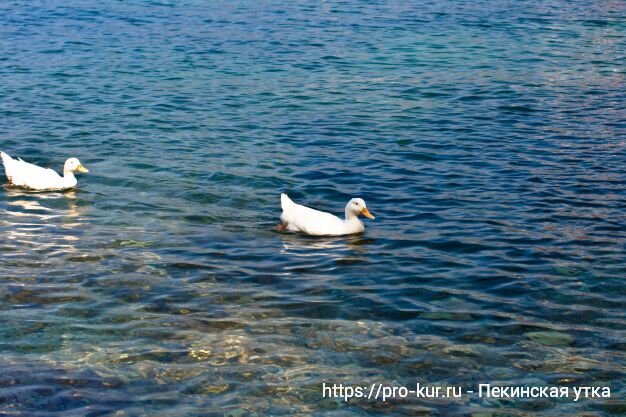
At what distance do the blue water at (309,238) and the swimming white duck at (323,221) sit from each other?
0.21 m

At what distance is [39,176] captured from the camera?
16094mm

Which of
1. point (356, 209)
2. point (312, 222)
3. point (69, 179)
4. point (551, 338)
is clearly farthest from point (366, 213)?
point (69, 179)

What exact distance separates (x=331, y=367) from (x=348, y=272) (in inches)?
116

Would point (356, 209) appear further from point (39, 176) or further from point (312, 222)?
point (39, 176)

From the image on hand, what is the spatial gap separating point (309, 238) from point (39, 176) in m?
4.99

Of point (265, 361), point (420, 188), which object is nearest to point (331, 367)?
point (265, 361)

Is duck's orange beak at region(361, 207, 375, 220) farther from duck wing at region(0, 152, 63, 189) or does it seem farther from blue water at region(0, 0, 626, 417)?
duck wing at region(0, 152, 63, 189)

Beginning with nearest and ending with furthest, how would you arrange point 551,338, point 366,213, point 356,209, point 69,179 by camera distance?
1. point 551,338
2. point 356,209
3. point 366,213
4. point 69,179

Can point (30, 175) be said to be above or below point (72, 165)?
below

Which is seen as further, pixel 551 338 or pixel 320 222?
pixel 320 222

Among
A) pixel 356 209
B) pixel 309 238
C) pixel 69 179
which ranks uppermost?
pixel 69 179

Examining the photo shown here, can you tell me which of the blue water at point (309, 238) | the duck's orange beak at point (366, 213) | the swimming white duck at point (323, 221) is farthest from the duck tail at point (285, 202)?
the duck's orange beak at point (366, 213)

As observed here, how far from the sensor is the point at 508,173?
55.0 feet

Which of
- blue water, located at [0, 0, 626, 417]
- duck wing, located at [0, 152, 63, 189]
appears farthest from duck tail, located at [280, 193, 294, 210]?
duck wing, located at [0, 152, 63, 189]
